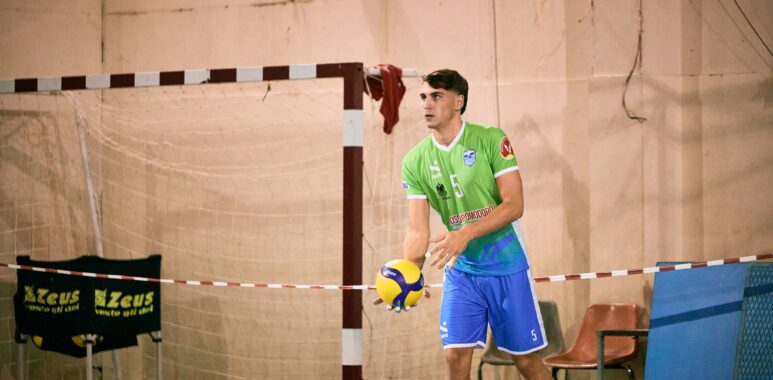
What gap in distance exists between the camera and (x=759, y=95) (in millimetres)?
6984

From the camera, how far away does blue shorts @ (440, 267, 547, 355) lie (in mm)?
4781

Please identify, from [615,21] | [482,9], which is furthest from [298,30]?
[615,21]

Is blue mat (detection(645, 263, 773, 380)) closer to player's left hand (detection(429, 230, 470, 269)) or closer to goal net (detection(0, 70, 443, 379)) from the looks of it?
goal net (detection(0, 70, 443, 379))

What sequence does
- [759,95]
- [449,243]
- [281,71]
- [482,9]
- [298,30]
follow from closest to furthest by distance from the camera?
[449,243] < [281,71] < [759,95] < [482,9] < [298,30]

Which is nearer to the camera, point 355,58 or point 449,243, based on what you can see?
point 449,243

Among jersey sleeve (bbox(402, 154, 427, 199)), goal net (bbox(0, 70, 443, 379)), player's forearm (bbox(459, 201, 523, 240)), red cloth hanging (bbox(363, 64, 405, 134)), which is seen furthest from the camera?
goal net (bbox(0, 70, 443, 379))

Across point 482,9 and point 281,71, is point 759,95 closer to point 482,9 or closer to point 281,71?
point 482,9

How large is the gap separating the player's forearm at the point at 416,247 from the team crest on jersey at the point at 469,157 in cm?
45

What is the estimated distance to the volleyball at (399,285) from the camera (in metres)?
4.62

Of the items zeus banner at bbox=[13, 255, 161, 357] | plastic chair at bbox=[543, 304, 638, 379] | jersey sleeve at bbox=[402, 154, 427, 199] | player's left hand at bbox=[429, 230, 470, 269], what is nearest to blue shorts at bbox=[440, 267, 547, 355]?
player's left hand at bbox=[429, 230, 470, 269]

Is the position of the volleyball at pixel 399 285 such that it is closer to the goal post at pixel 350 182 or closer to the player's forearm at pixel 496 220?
the player's forearm at pixel 496 220

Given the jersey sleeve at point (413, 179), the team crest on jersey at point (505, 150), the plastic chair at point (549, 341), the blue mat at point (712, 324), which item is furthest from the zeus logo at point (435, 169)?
the plastic chair at point (549, 341)

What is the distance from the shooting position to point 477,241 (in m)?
4.86

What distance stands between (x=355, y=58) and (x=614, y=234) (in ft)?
8.67
